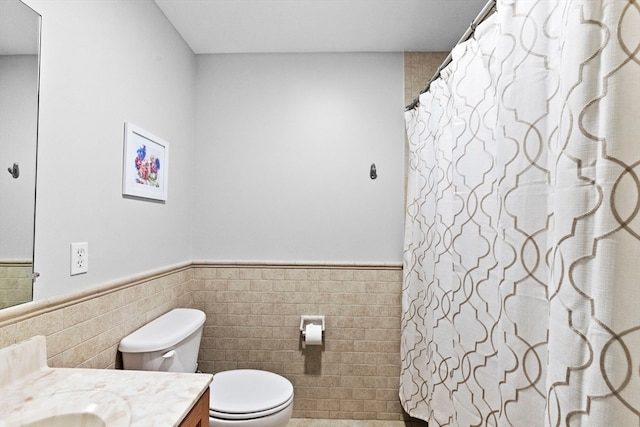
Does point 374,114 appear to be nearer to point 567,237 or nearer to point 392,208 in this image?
point 392,208

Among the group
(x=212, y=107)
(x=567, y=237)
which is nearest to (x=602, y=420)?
(x=567, y=237)

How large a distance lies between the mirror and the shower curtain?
137cm

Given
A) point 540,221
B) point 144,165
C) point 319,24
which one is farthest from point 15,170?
point 319,24

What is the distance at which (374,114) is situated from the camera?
2.28 metres

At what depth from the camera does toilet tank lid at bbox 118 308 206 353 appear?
1.44m

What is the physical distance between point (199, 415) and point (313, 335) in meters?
1.19

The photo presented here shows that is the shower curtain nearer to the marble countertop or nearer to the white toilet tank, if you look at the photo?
the marble countertop

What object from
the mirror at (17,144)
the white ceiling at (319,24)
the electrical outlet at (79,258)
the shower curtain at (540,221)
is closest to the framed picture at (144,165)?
the electrical outlet at (79,258)

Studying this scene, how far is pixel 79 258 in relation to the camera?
1257 mm

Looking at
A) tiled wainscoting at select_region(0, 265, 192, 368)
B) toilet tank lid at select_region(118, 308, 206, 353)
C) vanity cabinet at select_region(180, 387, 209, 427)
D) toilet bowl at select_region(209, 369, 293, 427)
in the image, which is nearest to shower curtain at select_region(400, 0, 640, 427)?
toilet bowl at select_region(209, 369, 293, 427)

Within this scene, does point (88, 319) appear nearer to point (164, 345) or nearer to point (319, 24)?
point (164, 345)

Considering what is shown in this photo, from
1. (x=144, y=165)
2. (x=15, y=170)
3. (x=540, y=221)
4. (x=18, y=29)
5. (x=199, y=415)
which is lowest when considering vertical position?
(x=199, y=415)

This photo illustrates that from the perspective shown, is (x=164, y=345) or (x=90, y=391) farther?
(x=164, y=345)

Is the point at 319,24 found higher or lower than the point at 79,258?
higher
